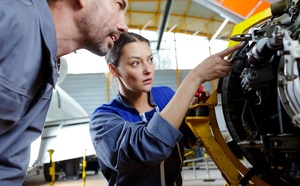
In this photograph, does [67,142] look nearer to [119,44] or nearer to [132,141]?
[119,44]

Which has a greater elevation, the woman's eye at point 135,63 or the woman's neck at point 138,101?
the woman's eye at point 135,63

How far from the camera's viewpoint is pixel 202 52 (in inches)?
534

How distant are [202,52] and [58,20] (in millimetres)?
13151

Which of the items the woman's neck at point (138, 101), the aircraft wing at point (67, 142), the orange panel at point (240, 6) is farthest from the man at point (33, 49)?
the orange panel at point (240, 6)

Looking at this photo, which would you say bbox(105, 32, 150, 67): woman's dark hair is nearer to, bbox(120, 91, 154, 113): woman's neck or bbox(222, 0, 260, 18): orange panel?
bbox(120, 91, 154, 113): woman's neck

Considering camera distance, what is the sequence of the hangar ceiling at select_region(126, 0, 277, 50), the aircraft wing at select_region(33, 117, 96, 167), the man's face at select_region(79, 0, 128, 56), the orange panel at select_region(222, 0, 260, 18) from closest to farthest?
the man's face at select_region(79, 0, 128, 56) → the aircraft wing at select_region(33, 117, 96, 167) → the orange panel at select_region(222, 0, 260, 18) → the hangar ceiling at select_region(126, 0, 277, 50)

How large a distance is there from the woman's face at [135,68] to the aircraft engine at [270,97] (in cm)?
35

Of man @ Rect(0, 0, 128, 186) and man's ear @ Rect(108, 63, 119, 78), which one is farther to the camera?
man's ear @ Rect(108, 63, 119, 78)

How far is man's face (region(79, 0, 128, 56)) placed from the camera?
0.84 meters

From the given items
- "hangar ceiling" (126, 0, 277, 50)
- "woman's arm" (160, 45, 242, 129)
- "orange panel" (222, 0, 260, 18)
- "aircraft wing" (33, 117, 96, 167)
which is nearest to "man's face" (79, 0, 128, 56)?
"woman's arm" (160, 45, 242, 129)

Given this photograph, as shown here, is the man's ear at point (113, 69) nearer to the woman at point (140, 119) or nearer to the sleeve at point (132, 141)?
the woman at point (140, 119)

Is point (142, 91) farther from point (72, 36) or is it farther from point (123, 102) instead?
point (72, 36)

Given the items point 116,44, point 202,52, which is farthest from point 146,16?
point 116,44

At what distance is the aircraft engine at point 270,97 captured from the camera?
2.83 ft
